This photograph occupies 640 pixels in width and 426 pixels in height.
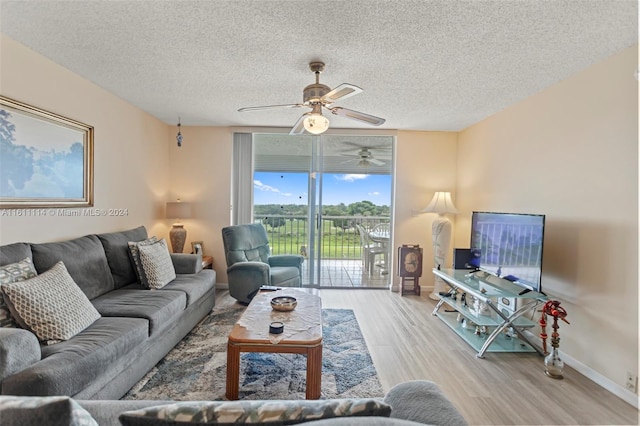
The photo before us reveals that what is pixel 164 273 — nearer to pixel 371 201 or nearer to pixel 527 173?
pixel 371 201

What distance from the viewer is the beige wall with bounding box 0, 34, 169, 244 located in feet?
7.40

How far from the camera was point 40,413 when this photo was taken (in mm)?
671

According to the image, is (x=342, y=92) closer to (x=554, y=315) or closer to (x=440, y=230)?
(x=554, y=315)

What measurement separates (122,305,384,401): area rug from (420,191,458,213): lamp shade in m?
2.19

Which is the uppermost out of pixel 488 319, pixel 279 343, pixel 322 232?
pixel 322 232

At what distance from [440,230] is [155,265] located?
3514 mm

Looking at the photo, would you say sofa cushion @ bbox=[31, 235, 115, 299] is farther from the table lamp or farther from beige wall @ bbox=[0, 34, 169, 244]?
the table lamp

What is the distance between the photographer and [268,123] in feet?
14.0

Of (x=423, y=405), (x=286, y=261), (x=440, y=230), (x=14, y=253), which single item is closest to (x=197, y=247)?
(x=286, y=261)

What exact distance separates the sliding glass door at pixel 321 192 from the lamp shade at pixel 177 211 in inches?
40.9

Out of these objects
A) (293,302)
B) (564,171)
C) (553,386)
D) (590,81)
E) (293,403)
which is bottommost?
(553,386)

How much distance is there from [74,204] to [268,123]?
2440 mm

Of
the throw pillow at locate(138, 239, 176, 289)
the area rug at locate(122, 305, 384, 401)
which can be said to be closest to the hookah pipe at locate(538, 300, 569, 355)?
the area rug at locate(122, 305, 384, 401)

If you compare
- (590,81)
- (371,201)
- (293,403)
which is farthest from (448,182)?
(293,403)
